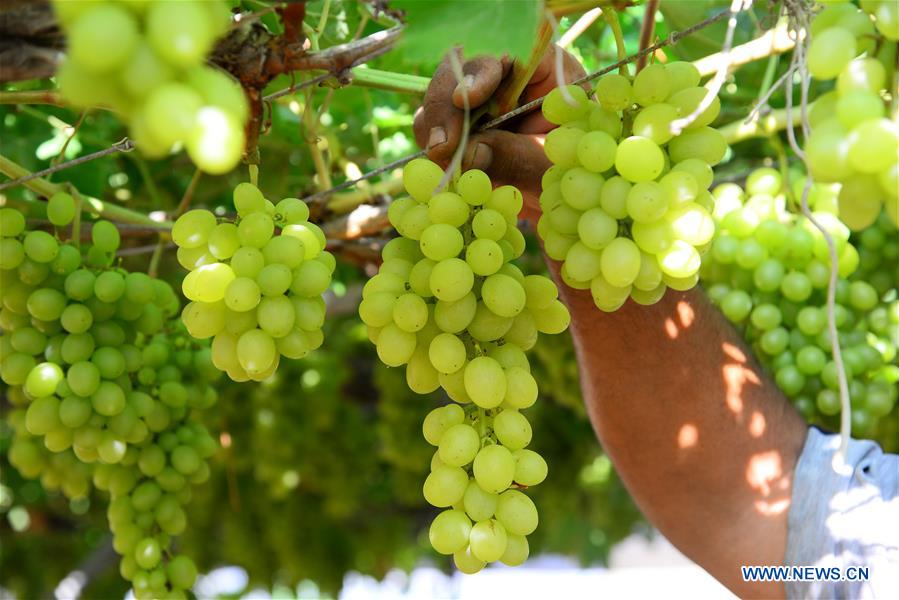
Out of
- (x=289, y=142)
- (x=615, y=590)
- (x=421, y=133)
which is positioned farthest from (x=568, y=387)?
(x=615, y=590)

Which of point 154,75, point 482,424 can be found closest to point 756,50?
point 482,424

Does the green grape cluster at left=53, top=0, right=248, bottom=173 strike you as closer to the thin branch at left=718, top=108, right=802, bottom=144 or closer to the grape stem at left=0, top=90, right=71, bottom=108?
the grape stem at left=0, top=90, right=71, bottom=108

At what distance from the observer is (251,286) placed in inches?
26.1

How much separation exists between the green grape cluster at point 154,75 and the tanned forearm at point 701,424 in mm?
760

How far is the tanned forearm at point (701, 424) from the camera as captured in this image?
1.15 m

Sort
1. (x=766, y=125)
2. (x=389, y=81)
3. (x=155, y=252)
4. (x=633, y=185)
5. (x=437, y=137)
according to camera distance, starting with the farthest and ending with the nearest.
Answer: (x=766, y=125) < (x=155, y=252) < (x=389, y=81) < (x=437, y=137) < (x=633, y=185)

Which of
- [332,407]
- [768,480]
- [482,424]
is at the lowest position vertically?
[332,407]

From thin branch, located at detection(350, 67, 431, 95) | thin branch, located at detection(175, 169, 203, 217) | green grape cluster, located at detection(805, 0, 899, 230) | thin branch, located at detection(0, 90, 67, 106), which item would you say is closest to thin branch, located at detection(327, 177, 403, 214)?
thin branch, located at detection(175, 169, 203, 217)

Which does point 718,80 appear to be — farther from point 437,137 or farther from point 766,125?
point 766,125

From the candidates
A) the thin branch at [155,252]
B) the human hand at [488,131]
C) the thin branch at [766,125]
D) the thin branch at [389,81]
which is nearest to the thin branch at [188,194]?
the thin branch at [155,252]

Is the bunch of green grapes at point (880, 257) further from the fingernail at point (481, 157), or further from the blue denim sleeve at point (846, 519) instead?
the fingernail at point (481, 157)

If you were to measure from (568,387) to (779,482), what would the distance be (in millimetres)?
625

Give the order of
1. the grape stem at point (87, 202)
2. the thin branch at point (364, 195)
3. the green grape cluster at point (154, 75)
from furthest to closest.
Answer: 1. the thin branch at point (364, 195)
2. the grape stem at point (87, 202)
3. the green grape cluster at point (154, 75)

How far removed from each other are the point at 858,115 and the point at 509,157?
383 mm
